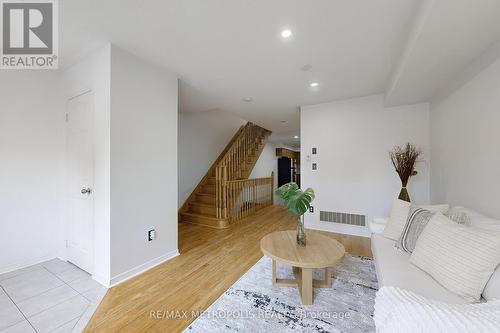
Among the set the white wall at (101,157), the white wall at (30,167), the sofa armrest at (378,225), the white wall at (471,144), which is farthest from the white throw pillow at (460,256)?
the white wall at (30,167)

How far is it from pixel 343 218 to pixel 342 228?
18 cm

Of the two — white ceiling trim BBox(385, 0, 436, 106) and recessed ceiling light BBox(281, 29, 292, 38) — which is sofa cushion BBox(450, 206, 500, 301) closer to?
white ceiling trim BBox(385, 0, 436, 106)

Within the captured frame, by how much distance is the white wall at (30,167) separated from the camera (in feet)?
7.26

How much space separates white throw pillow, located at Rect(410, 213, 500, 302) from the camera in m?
1.13

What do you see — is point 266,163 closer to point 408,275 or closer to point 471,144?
point 471,144

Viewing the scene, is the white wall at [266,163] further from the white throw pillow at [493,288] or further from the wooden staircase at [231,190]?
the white throw pillow at [493,288]

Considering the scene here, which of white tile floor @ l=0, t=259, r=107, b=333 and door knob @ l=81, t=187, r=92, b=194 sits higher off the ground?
door knob @ l=81, t=187, r=92, b=194

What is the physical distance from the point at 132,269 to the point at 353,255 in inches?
105

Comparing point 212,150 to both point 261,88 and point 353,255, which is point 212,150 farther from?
point 353,255

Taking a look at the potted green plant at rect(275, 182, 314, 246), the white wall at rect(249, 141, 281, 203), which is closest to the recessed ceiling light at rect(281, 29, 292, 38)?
the potted green plant at rect(275, 182, 314, 246)

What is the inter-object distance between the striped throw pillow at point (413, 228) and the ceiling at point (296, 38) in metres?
1.43

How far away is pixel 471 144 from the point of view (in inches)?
76.4

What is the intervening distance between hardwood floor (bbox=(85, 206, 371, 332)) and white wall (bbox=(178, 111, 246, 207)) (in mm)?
1563

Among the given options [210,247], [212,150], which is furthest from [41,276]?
[212,150]
